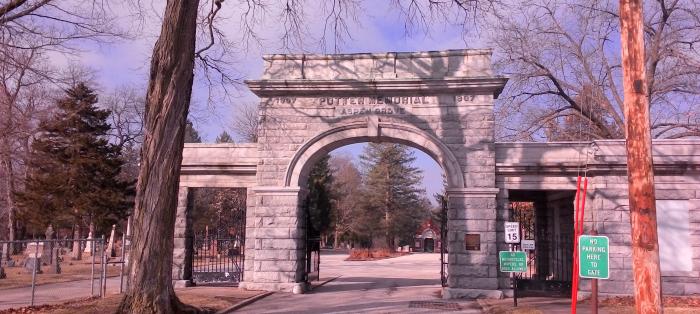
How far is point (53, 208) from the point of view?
31797 millimetres

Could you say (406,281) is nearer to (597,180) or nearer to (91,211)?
(597,180)

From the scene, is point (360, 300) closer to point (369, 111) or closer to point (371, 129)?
point (371, 129)

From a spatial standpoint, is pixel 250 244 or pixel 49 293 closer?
pixel 49 293

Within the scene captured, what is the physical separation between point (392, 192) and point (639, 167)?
1998 inches

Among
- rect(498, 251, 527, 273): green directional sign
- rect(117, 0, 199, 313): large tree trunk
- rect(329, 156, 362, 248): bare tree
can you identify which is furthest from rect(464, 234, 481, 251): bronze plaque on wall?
rect(329, 156, 362, 248): bare tree

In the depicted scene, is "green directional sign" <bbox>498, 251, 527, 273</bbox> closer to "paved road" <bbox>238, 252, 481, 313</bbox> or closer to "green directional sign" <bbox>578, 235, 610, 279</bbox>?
"paved road" <bbox>238, 252, 481, 313</bbox>

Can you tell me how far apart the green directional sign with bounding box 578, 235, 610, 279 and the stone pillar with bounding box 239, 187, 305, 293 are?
10313 millimetres

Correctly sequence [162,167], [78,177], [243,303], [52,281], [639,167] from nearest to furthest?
[639,167] < [162,167] < [243,303] < [52,281] < [78,177]

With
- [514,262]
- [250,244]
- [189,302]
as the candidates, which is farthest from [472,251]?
[189,302]

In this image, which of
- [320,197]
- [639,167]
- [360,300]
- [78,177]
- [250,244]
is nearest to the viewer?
[639,167]

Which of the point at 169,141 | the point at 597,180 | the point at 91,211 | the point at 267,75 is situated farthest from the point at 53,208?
the point at 597,180

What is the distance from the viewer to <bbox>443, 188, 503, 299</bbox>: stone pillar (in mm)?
16297

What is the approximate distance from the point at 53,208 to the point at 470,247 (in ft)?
80.8

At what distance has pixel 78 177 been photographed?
31672mm
